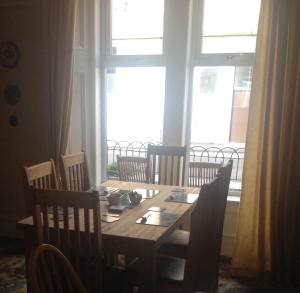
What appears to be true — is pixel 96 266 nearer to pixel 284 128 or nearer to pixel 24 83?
pixel 284 128

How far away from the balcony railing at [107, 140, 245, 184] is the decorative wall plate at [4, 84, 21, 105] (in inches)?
38.7

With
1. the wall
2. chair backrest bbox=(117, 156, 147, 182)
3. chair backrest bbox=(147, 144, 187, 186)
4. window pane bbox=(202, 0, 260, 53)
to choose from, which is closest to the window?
window pane bbox=(202, 0, 260, 53)

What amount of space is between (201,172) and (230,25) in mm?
1333

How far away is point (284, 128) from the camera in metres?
2.40

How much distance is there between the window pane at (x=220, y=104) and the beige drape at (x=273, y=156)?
46 cm

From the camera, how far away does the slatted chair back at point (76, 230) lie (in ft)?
4.81

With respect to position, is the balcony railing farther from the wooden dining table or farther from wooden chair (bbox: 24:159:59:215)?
the wooden dining table

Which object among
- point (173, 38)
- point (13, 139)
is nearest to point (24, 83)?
point (13, 139)

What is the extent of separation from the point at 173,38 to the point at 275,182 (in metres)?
1.52

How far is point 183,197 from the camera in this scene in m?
2.25

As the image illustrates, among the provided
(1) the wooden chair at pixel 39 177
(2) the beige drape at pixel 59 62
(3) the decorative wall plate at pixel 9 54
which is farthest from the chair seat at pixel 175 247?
(3) the decorative wall plate at pixel 9 54

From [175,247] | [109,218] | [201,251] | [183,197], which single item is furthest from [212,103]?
[201,251]

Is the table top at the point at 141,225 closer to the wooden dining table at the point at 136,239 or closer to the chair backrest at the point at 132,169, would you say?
the wooden dining table at the point at 136,239

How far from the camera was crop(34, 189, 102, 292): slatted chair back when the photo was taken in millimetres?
1465
